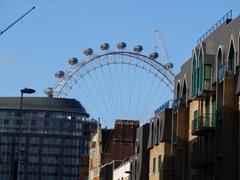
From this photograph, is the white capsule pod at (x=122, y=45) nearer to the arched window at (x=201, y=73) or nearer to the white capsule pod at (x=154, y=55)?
the white capsule pod at (x=154, y=55)

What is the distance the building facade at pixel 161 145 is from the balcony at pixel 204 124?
45.1 feet

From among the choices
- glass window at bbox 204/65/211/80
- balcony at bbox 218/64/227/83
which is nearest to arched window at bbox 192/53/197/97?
glass window at bbox 204/65/211/80

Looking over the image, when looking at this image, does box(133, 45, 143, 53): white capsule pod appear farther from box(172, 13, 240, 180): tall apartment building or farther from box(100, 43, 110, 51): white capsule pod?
box(172, 13, 240, 180): tall apartment building

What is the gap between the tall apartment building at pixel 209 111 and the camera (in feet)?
224

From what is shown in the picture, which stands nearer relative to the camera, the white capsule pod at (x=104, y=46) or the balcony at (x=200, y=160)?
the balcony at (x=200, y=160)

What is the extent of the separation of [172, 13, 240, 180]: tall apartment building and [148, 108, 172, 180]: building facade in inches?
98.6

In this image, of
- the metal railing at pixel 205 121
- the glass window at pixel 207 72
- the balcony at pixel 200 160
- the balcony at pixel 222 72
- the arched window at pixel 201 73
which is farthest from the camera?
the arched window at pixel 201 73

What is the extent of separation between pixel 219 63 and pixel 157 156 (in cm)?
2513

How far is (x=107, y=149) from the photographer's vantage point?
159 metres

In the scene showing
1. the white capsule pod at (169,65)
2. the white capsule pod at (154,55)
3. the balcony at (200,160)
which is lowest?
the balcony at (200,160)

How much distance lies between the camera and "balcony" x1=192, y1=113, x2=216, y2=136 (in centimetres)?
7400

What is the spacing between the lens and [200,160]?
75500 mm

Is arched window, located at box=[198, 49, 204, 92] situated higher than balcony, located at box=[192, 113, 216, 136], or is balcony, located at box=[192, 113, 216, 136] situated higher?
arched window, located at box=[198, 49, 204, 92]

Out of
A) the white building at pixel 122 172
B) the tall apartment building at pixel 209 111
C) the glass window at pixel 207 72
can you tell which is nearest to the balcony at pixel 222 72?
the tall apartment building at pixel 209 111
